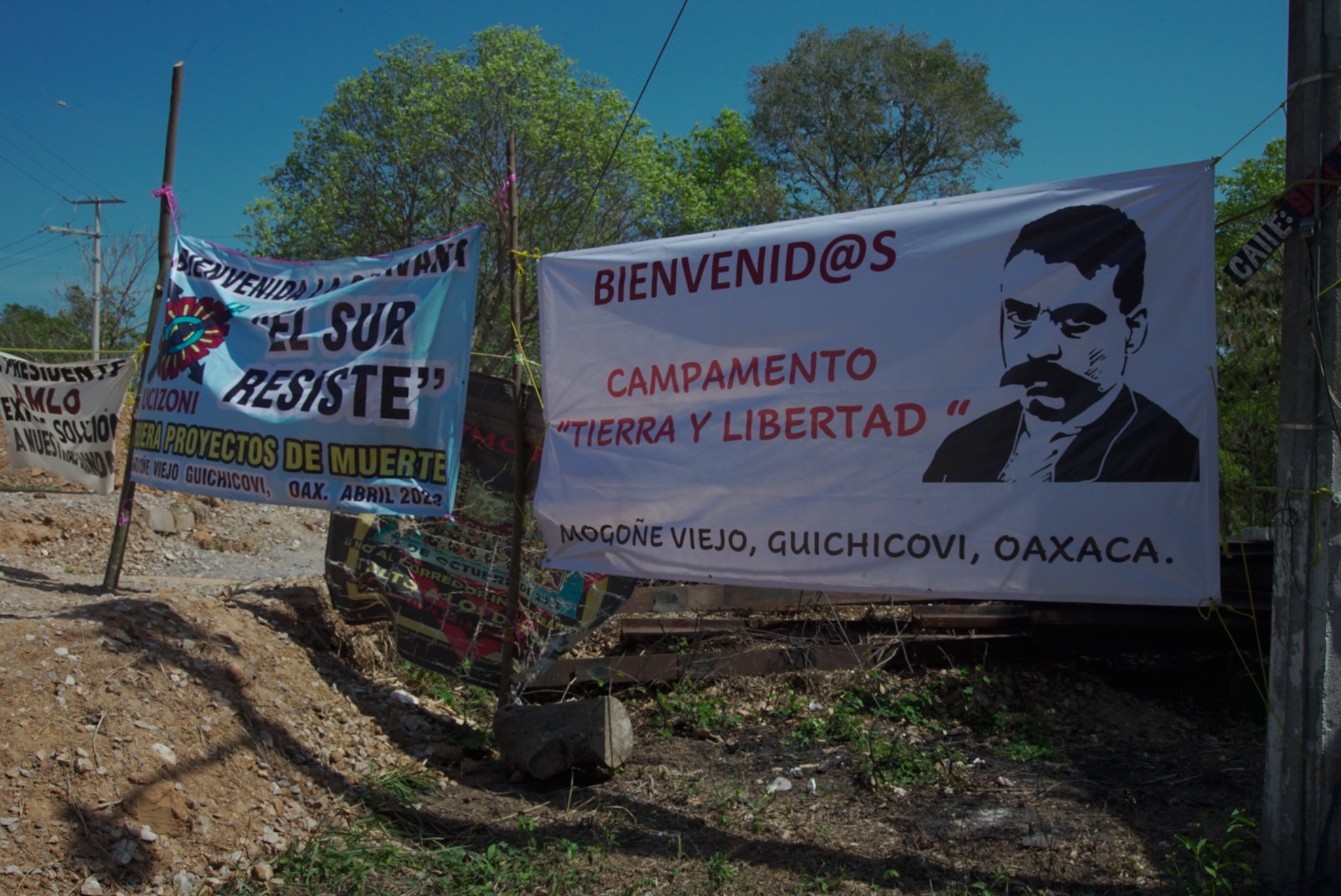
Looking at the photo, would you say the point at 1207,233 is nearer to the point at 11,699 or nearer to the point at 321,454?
the point at 321,454

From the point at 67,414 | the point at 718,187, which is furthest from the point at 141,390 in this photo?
the point at 718,187

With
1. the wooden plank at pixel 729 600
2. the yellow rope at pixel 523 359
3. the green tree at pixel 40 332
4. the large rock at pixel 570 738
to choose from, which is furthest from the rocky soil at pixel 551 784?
the green tree at pixel 40 332

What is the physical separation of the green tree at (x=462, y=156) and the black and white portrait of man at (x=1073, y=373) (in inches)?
742

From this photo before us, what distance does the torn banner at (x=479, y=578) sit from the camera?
5531 mm

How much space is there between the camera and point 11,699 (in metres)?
4.38

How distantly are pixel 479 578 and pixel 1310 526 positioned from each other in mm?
4087

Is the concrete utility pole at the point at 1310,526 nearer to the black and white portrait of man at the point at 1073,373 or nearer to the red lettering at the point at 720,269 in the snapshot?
the black and white portrait of man at the point at 1073,373

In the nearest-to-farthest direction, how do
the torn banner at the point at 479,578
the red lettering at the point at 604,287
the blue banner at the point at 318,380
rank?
the red lettering at the point at 604,287
the blue banner at the point at 318,380
the torn banner at the point at 479,578

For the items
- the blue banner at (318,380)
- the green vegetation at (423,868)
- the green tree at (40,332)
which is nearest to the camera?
the green vegetation at (423,868)

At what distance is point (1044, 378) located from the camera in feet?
12.6

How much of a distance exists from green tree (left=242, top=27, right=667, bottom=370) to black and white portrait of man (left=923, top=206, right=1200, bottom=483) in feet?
61.8

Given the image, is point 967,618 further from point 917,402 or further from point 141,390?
point 141,390

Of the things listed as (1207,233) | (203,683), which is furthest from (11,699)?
(1207,233)

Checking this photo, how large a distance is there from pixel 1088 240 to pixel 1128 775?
2869mm
